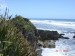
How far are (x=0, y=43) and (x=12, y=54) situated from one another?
1.35 ft

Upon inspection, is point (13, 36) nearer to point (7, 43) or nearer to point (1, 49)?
point (7, 43)

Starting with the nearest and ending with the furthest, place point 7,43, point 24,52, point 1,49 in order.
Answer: point 1,49, point 7,43, point 24,52

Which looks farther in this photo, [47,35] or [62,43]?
[47,35]

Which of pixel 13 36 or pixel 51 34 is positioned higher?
pixel 13 36

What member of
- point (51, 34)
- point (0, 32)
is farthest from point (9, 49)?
point (51, 34)

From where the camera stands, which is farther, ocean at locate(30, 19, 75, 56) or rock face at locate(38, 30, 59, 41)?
rock face at locate(38, 30, 59, 41)

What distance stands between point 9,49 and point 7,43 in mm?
153

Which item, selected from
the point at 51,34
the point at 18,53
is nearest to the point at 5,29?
the point at 18,53

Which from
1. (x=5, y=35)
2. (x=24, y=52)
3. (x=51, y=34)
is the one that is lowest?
(x=51, y=34)

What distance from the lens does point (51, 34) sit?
46906mm

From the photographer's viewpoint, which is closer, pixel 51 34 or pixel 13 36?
pixel 13 36

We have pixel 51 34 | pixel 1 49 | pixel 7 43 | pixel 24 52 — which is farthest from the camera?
pixel 51 34

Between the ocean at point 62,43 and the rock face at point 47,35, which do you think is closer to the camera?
the ocean at point 62,43

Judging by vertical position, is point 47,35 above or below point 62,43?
above
